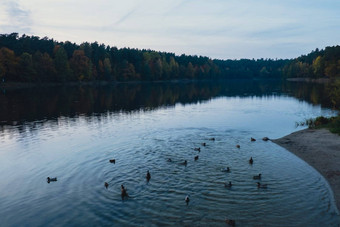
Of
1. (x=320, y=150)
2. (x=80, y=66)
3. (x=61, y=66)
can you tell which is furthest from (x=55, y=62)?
(x=320, y=150)

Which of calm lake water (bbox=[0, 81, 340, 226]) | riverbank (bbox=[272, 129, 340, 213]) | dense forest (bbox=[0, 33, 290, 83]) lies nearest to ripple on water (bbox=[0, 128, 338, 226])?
calm lake water (bbox=[0, 81, 340, 226])

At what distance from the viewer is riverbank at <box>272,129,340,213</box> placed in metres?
23.3

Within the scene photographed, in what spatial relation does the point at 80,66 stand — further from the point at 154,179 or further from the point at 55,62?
the point at 154,179

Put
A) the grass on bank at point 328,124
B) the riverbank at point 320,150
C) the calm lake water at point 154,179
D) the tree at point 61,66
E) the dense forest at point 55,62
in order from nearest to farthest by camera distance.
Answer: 1. the calm lake water at point 154,179
2. the riverbank at point 320,150
3. the grass on bank at point 328,124
4. the dense forest at point 55,62
5. the tree at point 61,66

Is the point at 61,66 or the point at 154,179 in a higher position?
the point at 61,66

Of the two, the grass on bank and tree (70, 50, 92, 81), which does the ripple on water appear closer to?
the grass on bank

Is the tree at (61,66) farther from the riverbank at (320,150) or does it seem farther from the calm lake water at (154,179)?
the riverbank at (320,150)

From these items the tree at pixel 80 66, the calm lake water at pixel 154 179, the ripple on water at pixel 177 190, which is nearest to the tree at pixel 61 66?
the tree at pixel 80 66

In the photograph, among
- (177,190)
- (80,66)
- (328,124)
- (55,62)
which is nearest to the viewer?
(177,190)

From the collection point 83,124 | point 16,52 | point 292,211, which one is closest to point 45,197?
point 292,211

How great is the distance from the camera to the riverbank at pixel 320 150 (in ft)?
76.6

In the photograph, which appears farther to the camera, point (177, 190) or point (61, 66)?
point (61, 66)

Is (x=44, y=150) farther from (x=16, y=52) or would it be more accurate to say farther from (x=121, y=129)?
(x=16, y=52)

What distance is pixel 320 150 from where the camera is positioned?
2992cm
